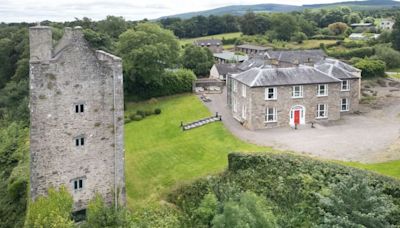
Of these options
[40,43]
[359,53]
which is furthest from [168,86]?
[359,53]

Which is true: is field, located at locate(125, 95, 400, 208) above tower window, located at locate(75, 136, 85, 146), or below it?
below

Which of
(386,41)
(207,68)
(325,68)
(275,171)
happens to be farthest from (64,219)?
(386,41)

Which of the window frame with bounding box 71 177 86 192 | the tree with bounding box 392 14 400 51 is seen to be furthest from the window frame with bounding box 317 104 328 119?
the tree with bounding box 392 14 400 51

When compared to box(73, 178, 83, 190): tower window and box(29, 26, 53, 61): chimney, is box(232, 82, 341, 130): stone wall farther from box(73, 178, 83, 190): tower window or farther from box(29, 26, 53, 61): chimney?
box(29, 26, 53, 61): chimney

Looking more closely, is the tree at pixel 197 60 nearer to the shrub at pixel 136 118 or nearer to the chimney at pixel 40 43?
the shrub at pixel 136 118

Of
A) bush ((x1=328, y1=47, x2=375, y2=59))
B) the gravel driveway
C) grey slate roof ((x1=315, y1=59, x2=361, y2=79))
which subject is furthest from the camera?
bush ((x1=328, y1=47, x2=375, y2=59))

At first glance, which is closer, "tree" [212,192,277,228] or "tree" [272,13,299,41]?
"tree" [212,192,277,228]

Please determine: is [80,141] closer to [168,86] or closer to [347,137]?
[347,137]
